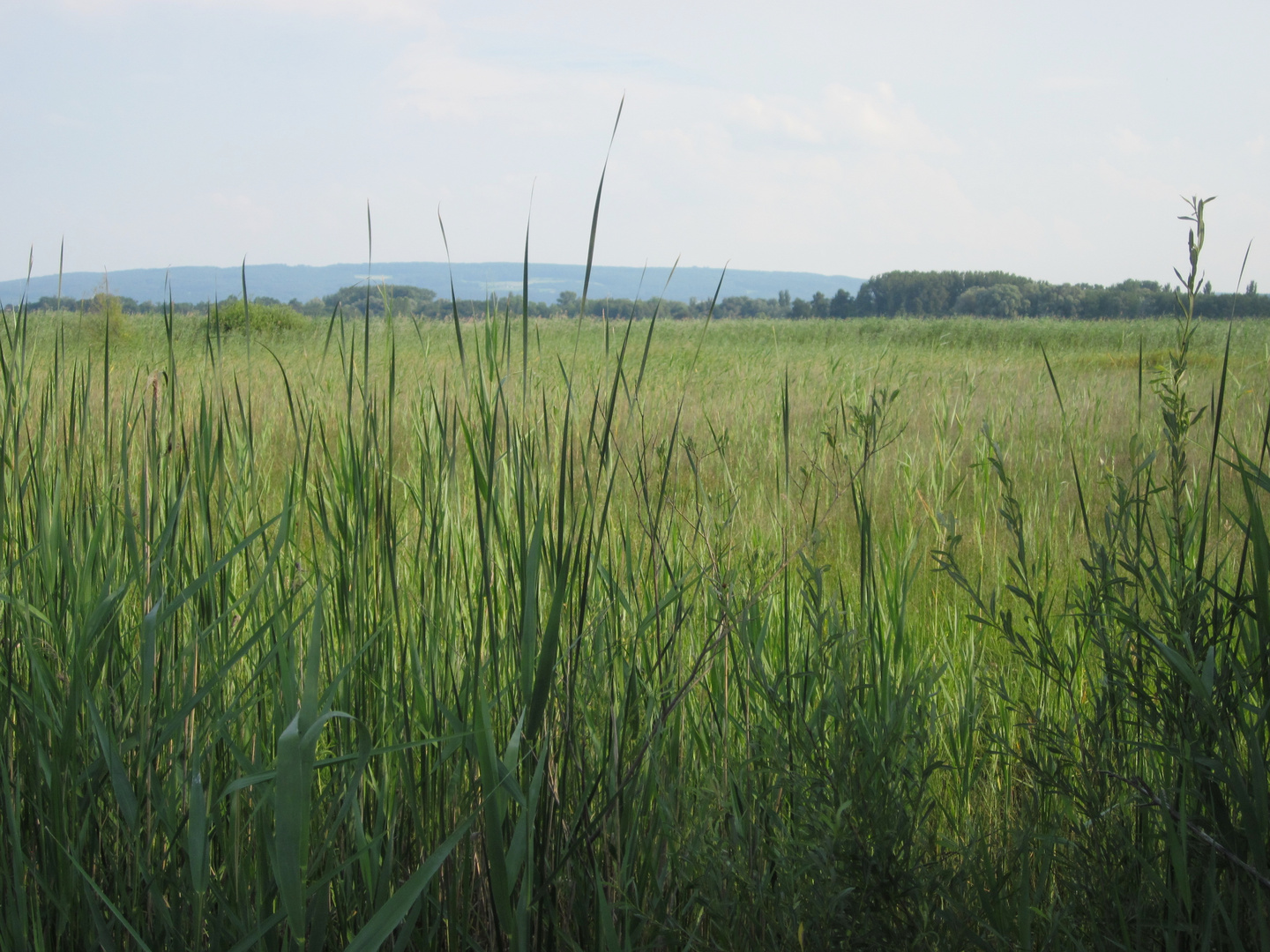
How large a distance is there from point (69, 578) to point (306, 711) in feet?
2.29

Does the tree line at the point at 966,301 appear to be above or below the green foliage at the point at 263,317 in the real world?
above

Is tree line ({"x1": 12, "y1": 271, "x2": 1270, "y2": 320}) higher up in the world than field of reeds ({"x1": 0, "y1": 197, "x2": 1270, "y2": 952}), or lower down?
higher up

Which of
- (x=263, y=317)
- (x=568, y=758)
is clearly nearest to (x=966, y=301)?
(x=263, y=317)

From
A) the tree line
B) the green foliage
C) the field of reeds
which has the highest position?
the tree line

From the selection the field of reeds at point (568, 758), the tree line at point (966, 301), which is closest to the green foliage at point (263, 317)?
the field of reeds at point (568, 758)

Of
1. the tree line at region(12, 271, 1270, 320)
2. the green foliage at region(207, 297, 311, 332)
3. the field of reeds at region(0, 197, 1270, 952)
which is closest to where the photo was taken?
the field of reeds at region(0, 197, 1270, 952)

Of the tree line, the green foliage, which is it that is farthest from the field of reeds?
the tree line

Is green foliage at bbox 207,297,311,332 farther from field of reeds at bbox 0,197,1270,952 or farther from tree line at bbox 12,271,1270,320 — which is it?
tree line at bbox 12,271,1270,320

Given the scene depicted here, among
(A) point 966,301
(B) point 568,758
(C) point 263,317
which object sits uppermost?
(A) point 966,301

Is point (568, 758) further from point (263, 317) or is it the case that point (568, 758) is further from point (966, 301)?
point (966, 301)

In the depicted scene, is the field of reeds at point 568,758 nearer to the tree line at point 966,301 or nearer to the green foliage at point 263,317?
the green foliage at point 263,317

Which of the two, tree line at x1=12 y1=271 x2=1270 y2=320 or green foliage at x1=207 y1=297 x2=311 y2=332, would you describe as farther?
tree line at x1=12 y1=271 x2=1270 y2=320

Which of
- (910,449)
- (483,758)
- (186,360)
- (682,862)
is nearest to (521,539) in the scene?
(483,758)

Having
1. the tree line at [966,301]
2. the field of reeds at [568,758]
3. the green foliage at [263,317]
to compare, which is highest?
the tree line at [966,301]
